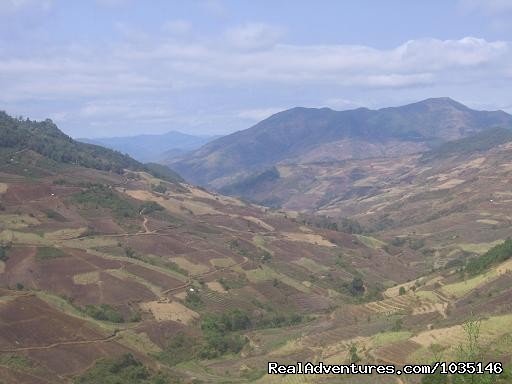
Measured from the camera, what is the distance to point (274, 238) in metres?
133

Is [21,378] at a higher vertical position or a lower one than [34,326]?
lower

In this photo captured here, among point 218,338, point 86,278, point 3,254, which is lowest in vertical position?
point 218,338

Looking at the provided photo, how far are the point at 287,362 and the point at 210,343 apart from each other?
545 inches

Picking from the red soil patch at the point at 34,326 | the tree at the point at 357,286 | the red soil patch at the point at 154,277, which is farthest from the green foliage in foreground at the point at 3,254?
the tree at the point at 357,286

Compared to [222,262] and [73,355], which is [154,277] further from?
[73,355]

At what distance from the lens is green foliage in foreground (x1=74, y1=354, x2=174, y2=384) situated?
196ft

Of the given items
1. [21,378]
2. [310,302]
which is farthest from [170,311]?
[21,378]

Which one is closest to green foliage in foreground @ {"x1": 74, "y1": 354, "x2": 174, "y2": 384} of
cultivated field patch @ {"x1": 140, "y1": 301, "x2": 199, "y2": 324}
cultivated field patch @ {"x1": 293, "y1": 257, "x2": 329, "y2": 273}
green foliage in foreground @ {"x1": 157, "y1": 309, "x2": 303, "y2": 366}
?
green foliage in foreground @ {"x1": 157, "y1": 309, "x2": 303, "y2": 366}

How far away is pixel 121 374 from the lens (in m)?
61.9

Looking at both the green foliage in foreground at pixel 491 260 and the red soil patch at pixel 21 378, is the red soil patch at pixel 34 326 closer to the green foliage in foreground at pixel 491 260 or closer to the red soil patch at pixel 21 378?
the red soil patch at pixel 21 378

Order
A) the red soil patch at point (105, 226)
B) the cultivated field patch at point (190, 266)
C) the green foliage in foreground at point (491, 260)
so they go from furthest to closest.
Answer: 1. the red soil patch at point (105, 226)
2. the cultivated field patch at point (190, 266)
3. the green foliage in foreground at point (491, 260)

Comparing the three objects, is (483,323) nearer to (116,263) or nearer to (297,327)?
(297,327)

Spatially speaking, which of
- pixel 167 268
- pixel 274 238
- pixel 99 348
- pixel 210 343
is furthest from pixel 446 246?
pixel 99 348

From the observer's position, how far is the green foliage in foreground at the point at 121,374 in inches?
2355
